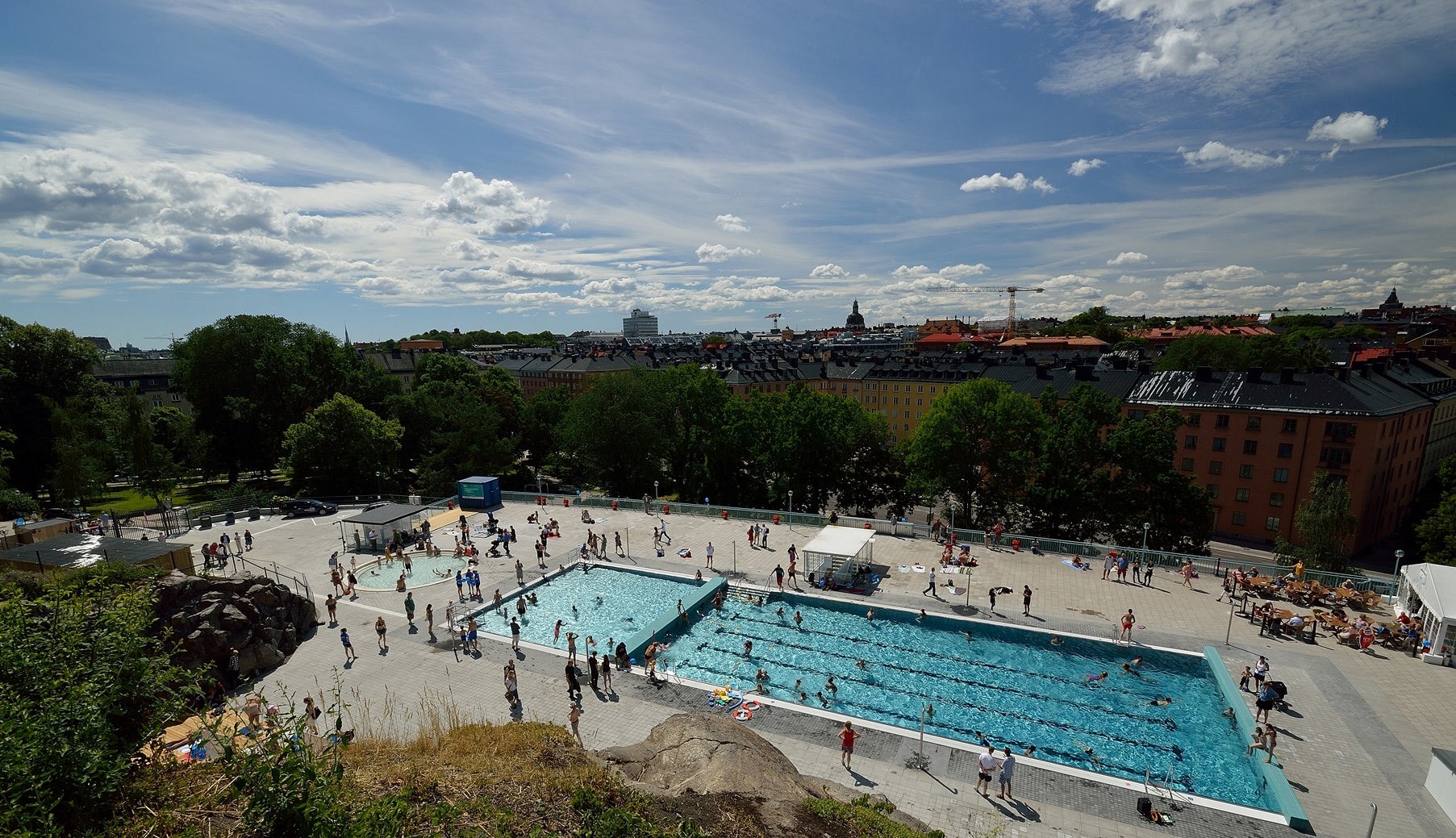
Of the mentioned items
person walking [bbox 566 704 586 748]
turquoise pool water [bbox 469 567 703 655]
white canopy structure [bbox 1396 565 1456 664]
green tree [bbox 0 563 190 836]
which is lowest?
turquoise pool water [bbox 469 567 703 655]

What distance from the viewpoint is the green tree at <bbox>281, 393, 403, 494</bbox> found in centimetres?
4012

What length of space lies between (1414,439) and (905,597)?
51.1 metres

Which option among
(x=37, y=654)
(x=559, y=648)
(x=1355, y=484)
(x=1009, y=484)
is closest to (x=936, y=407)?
(x=1009, y=484)

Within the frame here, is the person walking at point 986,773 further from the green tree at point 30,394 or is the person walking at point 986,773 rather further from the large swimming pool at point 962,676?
the green tree at point 30,394

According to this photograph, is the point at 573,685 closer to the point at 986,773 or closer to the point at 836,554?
the point at 986,773

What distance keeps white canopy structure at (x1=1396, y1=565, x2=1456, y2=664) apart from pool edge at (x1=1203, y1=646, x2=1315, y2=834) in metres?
5.54

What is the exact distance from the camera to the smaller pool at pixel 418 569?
2536 cm

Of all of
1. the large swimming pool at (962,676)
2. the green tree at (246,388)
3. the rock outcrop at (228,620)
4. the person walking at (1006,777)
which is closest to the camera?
the person walking at (1006,777)

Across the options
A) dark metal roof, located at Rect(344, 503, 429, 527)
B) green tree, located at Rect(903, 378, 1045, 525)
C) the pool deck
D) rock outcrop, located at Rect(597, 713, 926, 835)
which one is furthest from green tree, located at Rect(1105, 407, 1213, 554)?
dark metal roof, located at Rect(344, 503, 429, 527)

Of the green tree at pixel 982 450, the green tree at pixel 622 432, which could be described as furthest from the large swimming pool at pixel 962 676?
the green tree at pixel 622 432

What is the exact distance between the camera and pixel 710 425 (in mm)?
46344

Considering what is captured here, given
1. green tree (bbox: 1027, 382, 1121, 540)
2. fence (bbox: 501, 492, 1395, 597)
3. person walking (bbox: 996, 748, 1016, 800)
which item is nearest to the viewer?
person walking (bbox: 996, 748, 1016, 800)

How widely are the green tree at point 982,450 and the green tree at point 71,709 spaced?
33.7 m

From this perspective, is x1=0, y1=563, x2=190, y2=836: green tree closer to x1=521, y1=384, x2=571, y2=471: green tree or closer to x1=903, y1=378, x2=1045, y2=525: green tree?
x1=903, y1=378, x2=1045, y2=525: green tree
